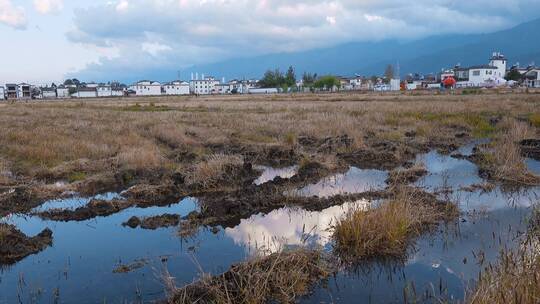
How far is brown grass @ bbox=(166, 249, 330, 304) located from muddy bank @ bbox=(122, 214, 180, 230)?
3.76 meters

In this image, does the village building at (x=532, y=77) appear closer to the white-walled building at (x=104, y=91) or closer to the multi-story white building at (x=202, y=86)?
the multi-story white building at (x=202, y=86)

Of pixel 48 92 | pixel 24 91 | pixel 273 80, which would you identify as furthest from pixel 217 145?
pixel 48 92

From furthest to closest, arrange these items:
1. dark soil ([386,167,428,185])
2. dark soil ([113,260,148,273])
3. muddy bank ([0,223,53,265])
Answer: dark soil ([386,167,428,185])
muddy bank ([0,223,53,265])
dark soil ([113,260,148,273])

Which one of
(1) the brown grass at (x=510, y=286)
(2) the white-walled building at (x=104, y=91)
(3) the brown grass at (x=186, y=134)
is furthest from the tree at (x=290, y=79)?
(1) the brown grass at (x=510, y=286)

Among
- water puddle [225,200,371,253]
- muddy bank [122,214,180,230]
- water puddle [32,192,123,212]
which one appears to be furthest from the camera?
water puddle [32,192,123,212]

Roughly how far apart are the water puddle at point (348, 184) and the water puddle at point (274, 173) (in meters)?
1.58

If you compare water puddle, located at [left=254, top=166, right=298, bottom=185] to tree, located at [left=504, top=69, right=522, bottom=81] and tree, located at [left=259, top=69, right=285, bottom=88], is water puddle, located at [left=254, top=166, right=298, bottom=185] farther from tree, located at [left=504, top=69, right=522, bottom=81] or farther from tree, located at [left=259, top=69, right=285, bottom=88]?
tree, located at [left=259, top=69, right=285, bottom=88]

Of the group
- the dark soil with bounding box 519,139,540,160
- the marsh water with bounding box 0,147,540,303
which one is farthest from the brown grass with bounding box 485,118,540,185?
the dark soil with bounding box 519,139,540,160

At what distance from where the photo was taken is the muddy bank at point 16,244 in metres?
8.49

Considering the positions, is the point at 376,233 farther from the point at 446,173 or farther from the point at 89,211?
the point at 446,173

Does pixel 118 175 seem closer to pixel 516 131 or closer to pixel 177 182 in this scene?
pixel 177 182

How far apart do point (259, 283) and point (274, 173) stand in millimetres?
9382

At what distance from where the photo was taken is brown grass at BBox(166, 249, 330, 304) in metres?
6.16

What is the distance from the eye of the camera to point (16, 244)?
8.77m
